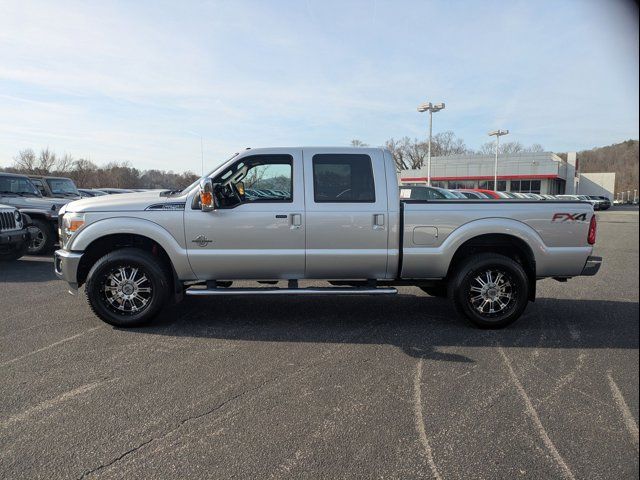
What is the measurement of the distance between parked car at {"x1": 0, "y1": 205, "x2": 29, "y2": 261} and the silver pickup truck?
16.8ft

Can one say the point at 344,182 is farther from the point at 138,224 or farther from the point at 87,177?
the point at 87,177

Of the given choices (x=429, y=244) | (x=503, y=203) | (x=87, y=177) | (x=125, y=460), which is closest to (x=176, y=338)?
(x=125, y=460)

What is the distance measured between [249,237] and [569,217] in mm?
3817

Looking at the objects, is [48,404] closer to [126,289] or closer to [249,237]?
[126,289]

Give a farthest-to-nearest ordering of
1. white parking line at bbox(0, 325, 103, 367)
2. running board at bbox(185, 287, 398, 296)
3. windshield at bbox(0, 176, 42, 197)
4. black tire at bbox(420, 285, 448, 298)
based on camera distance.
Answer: windshield at bbox(0, 176, 42, 197) → black tire at bbox(420, 285, 448, 298) → running board at bbox(185, 287, 398, 296) → white parking line at bbox(0, 325, 103, 367)

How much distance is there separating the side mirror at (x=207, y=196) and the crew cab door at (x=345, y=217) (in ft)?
3.62

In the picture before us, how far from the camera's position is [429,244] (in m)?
5.34

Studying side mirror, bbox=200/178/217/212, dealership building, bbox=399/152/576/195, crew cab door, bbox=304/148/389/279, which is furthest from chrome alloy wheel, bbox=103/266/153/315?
dealership building, bbox=399/152/576/195

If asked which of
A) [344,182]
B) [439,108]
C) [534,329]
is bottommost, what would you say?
[534,329]

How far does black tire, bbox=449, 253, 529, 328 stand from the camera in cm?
529

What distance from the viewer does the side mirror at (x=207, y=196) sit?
195 inches

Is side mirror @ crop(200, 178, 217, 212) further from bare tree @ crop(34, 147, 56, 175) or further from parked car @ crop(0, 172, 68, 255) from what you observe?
bare tree @ crop(34, 147, 56, 175)

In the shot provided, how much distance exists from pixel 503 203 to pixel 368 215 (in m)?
1.66

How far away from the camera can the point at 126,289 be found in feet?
17.3
